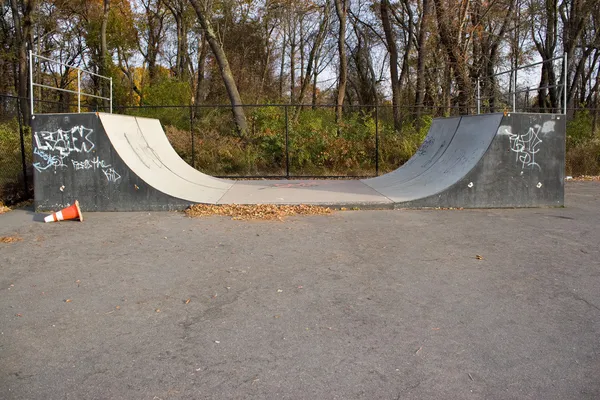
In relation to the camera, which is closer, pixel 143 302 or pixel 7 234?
pixel 143 302

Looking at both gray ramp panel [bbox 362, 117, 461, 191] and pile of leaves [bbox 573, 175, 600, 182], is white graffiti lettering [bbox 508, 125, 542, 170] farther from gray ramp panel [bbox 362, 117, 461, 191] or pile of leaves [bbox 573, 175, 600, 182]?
pile of leaves [bbox 573, 175, 600, 182]

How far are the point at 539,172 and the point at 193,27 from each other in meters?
31.5

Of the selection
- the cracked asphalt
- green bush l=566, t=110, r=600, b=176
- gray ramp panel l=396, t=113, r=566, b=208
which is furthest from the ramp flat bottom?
green bush l=566, t=110, r=600, b=176

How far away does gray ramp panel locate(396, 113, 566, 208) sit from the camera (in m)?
10.1

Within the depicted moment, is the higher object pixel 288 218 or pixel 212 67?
pixel 212 67

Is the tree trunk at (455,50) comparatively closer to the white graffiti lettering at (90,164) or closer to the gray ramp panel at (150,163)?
the gray ramp panel at (150,163)

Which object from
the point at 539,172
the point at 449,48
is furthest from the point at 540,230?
the point at 449,48

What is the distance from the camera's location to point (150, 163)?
11180mm

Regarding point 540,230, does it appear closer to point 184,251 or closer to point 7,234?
point 184,251

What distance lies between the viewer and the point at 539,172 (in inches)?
400

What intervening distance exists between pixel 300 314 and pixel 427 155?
9818mm

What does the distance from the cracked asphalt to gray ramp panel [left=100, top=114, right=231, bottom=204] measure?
2370mm

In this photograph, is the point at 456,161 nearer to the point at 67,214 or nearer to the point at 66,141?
the point at 67,214

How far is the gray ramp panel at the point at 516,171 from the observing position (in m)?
10.1
